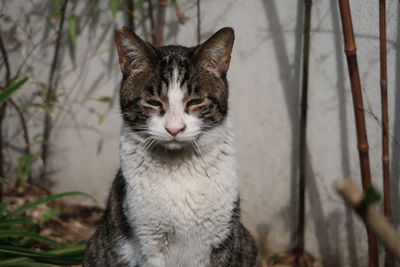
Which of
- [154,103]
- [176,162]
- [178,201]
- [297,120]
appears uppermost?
[154,103]

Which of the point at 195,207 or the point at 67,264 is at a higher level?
the point at 195,207

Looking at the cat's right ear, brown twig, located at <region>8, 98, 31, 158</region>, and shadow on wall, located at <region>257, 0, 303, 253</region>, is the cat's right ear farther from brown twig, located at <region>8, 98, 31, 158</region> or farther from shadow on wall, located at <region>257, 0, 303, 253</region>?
brown twig, located at <region>8, 98, 31, 158</region>

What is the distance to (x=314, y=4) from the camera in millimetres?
2697

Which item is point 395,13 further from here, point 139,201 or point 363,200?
point 363,200

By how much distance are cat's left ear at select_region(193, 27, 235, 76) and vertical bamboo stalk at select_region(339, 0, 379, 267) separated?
0.62 metres

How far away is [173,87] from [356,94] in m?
0.96

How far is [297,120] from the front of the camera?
9.43 feet

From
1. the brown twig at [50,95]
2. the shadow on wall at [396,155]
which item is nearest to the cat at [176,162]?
the shadow on wall at [396,155]

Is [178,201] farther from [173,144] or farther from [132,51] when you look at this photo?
[132,51]

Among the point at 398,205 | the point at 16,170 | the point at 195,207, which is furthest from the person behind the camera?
the point at 16,170

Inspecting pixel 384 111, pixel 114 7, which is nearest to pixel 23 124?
pixel 114 7

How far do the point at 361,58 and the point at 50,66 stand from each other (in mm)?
2177

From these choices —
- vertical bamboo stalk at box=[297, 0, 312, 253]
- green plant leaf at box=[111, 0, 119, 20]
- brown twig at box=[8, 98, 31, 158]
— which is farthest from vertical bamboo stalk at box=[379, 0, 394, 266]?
brown twig at box=[8, 98, 31, 158]

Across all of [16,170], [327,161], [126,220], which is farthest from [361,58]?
[16,170]
